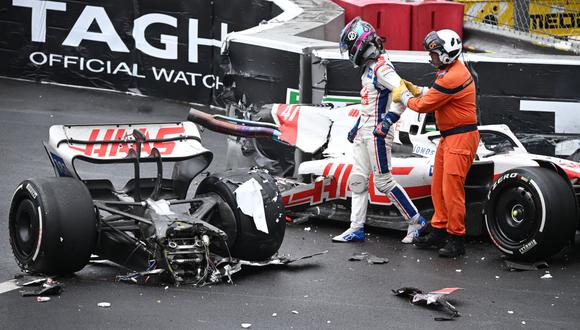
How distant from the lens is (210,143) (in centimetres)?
1519

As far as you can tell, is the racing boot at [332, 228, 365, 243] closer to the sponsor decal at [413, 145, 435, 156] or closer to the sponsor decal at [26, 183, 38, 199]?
the sponsor decal at [413, 145, 435, 156]

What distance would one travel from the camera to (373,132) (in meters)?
9.92

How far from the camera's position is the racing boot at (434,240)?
9812mm

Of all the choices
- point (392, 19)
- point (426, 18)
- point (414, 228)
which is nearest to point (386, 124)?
point (414, 228)

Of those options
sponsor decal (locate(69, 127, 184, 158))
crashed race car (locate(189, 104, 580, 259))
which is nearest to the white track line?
sponsor decal (locate(69, 127, 184, 158))

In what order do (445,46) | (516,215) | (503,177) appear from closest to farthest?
(516,215) < (503,177) < (445,46)

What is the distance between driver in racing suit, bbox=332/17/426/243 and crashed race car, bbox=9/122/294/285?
1.46 metres

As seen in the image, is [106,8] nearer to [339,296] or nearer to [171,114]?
[171,114]

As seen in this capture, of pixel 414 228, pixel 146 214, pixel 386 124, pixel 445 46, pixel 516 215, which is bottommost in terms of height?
pixel 414 228

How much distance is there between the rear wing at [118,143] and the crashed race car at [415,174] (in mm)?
268

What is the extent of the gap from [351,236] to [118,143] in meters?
2.46

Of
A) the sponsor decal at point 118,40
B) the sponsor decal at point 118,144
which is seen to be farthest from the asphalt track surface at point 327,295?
the sponsor decal at point 118,40

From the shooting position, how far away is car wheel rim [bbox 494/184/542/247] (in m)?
9.04

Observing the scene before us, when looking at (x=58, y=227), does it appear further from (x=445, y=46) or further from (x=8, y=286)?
(x=445, y=46)
